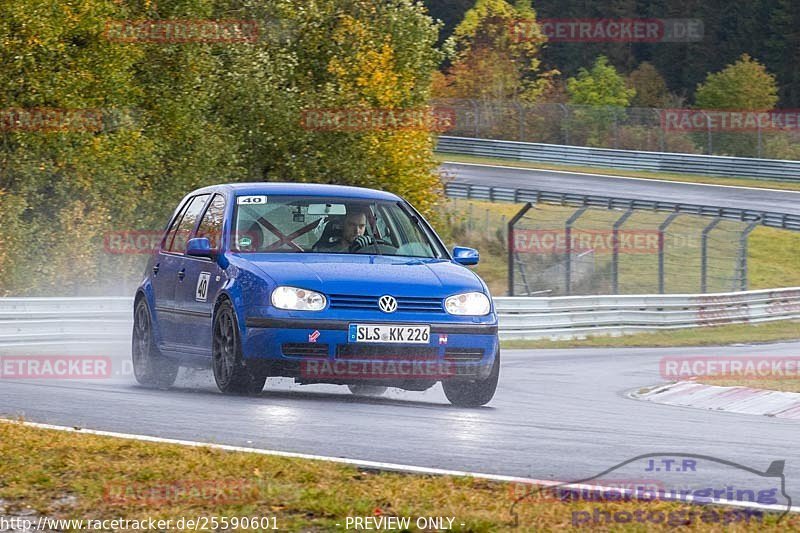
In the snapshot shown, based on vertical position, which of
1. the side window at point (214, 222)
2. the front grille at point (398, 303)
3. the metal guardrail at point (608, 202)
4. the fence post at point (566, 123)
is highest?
the side window at point (214, 222)

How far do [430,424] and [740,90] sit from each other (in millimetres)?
64776

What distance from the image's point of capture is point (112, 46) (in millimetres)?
31000

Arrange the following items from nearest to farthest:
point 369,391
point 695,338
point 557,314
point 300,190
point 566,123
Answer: point 300,190
point 369,391
point 557,314
point 695,338
point 566,123

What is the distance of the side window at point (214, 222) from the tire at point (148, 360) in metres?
1.10

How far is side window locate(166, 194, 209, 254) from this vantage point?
37.0ft

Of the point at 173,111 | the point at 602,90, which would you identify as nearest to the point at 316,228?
the point at 173,111

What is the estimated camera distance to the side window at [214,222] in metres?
10.4

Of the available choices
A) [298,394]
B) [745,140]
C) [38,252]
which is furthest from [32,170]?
[745,140]

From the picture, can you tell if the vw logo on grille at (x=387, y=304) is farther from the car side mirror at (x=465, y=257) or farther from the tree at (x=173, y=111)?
the tree at (x=173, y=111)

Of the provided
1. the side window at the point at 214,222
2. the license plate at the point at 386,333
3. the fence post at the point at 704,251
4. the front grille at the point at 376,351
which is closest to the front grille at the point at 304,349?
the front grille at the point at 376,351

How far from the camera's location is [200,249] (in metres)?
10.1

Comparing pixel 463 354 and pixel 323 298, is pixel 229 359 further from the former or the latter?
pixel 463 354

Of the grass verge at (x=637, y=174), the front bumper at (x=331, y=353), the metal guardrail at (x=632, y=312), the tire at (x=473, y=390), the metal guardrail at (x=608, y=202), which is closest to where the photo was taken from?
the front bumper at (x=331, y=353)

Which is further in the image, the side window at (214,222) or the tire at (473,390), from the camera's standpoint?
the side window at (214,222)
